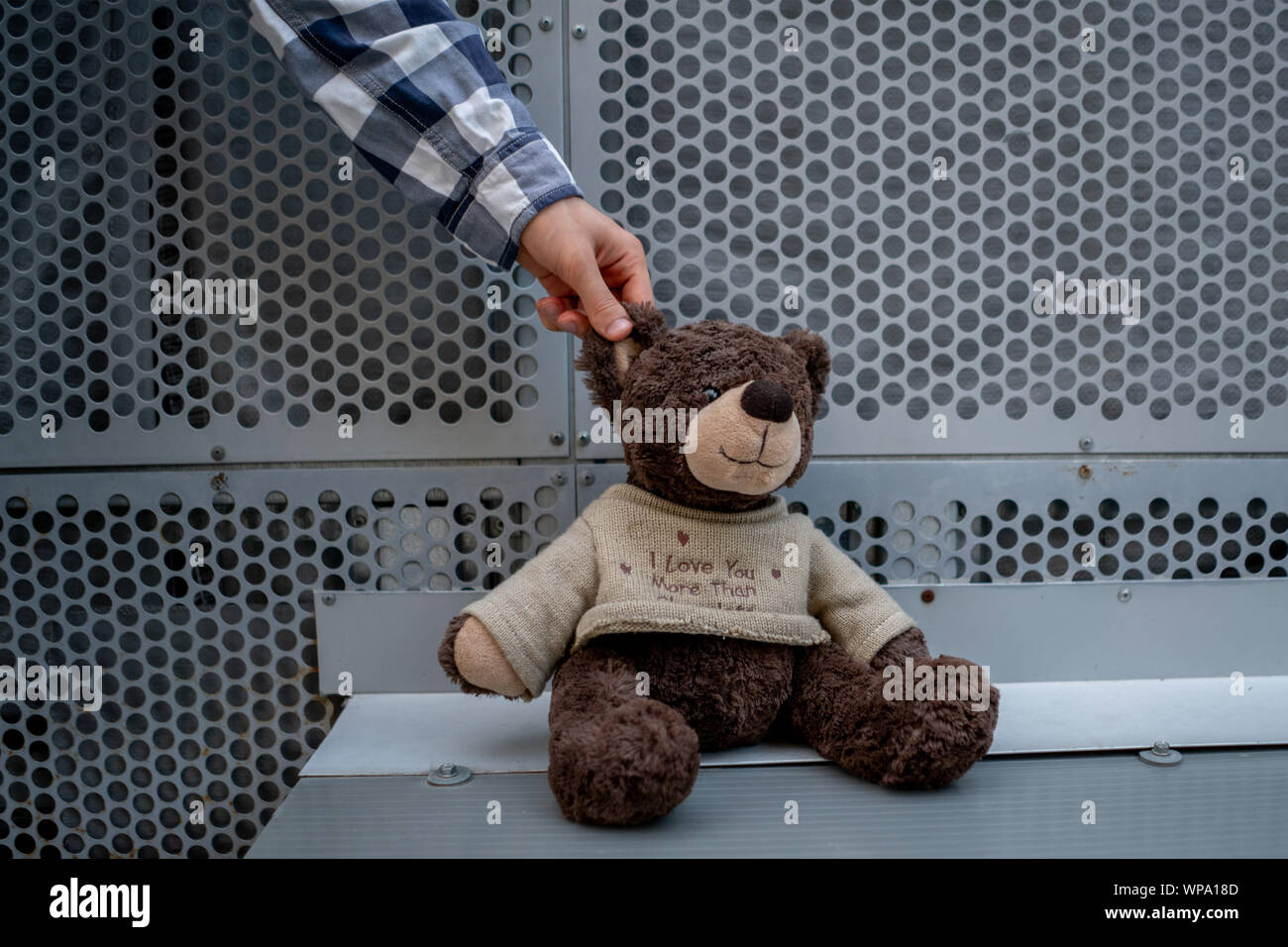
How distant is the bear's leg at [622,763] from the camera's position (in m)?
0.72

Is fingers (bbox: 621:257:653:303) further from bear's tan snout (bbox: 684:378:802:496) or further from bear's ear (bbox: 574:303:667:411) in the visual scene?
bear's tan snout (bbox: 684:378:802:496)

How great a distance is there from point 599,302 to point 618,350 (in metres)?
0.05

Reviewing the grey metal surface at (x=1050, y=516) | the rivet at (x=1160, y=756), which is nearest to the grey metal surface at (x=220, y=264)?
the grey metal surface at (x=1050, y=516)

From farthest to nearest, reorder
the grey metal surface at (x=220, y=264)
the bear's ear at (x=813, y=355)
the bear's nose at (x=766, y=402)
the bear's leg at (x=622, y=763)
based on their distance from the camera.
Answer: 1. the grey metal surface at (x=220, y=264)
2. the bear's ear at (x=813, y=355)
3. the bear's nose at (x=766, y=402)
4. the bear's leg at (x=622, y=763)

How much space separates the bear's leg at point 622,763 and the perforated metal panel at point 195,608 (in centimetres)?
37

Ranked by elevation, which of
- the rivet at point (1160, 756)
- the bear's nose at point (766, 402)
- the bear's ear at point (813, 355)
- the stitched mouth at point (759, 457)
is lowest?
the rivet at point (1160, 756)

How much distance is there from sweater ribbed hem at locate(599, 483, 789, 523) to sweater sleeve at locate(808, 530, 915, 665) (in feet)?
0.21

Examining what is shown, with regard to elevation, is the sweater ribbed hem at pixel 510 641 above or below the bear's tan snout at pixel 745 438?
below

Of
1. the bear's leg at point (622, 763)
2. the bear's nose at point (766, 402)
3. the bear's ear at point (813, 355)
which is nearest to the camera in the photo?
the bear's leg at point (622, 763)

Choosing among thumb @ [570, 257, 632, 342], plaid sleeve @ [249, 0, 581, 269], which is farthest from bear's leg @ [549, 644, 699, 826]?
plaid sleeve @ [249, 0, 581, 269]

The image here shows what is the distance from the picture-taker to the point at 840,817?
30.9 inches

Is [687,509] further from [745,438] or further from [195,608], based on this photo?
[195,608]

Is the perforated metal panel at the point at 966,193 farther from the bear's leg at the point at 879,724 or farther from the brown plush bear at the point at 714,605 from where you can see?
the bear's leg at the point at 879,724

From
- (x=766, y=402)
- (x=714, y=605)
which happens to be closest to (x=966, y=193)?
(x=766, y=402)
